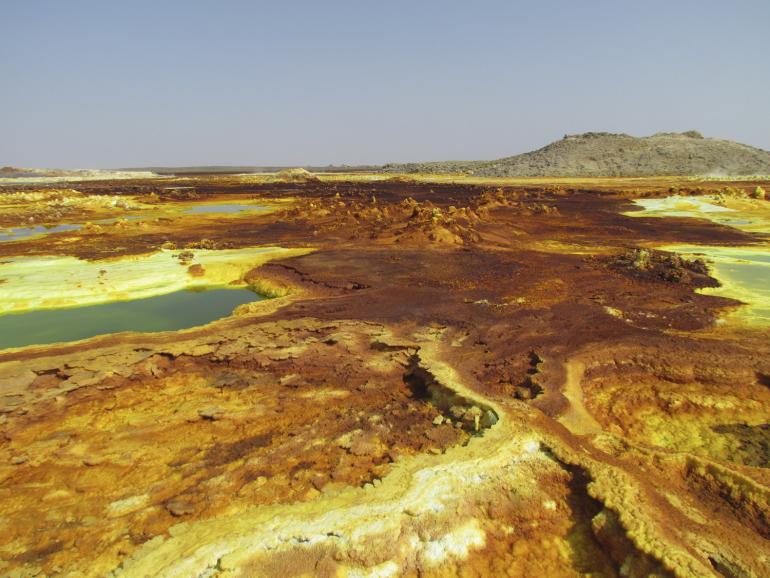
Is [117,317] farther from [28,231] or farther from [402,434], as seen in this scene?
[28,231]

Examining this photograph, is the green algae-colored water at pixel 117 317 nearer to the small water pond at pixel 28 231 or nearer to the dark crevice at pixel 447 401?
the dark crevice at pixel 447 401

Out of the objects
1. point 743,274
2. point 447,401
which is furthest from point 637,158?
point 447,401

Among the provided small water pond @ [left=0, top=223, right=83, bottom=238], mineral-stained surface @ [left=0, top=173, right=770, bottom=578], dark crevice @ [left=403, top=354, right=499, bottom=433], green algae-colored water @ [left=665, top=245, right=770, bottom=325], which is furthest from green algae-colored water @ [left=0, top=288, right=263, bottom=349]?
small water pond @ [left=0, top=223, right=83, bottom=238]

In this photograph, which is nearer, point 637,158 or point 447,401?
point 447,401

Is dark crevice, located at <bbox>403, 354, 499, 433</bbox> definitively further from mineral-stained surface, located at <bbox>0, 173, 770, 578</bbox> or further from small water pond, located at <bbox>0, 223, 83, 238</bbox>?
small water pond, located at <bbox>0, 223, 83, 238</bbox>

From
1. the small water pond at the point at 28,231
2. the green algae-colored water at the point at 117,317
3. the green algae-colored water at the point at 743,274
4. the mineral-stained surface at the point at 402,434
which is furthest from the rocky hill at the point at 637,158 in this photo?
the green algae-colored water at the point at 117,317

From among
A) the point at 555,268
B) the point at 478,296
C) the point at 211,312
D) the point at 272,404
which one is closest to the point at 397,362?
the point at 272,404
